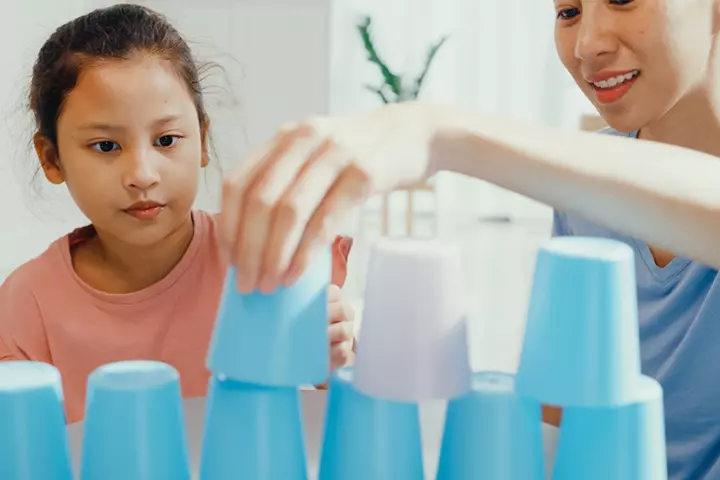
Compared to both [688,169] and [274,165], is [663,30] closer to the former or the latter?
[688,169]

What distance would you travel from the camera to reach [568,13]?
31.4 inches

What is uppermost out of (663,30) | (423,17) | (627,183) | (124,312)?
(423,17)

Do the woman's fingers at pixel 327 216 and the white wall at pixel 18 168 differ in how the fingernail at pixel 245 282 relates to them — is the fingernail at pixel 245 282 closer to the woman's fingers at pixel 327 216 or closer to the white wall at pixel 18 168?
the woman's fingers at pixel 327 216

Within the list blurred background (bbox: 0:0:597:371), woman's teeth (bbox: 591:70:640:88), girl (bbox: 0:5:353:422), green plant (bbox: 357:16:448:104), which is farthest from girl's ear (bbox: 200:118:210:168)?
green plant (bbox: 357:16:448:104)

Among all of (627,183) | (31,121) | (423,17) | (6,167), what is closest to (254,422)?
(627,183)

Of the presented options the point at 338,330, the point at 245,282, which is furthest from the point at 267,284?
the point at 338,330

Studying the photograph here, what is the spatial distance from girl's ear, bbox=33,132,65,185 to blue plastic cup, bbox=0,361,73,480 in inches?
21.2

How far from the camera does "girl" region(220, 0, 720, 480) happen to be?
1.44ft

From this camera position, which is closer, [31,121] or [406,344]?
[406,344]

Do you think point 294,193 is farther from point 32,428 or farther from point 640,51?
point 640,51

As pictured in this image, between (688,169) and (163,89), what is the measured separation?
555 millimetres

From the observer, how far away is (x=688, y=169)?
566 millimetres

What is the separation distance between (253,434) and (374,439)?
0.07m

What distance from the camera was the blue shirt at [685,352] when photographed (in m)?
0.80
